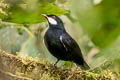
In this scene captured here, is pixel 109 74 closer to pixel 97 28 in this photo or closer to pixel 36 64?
pixel 36 64

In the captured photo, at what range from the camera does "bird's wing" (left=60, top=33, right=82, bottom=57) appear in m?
3.31

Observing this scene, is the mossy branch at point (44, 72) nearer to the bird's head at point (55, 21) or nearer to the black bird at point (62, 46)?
the black bird at point (62, 46)

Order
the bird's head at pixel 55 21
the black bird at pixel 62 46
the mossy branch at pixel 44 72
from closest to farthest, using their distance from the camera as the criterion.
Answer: the mossy branch at pixel 44 72 < the black bird at pixel 62 46 < the bird's head at pixel 55 21

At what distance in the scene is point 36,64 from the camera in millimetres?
2904

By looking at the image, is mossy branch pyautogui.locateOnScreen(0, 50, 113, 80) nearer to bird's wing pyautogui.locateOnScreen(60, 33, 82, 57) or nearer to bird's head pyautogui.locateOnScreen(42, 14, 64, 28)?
bird's wing pyautogui.locateOnScreen(60, 33, 82, 57)

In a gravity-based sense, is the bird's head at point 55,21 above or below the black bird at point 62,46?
above

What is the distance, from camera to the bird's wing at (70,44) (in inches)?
130

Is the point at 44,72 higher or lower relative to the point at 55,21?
lower

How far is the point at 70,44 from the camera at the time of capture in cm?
330

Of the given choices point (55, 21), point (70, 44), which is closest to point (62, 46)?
point (70, 44)

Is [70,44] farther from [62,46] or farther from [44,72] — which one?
[44,72]

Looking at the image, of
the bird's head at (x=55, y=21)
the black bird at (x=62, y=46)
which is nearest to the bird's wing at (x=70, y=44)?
the black bird at (x=62, y=46)

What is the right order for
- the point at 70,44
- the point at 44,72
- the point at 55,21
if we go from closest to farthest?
1. the point at 44,72
2. the point at 70,44
3. the point at 55,21

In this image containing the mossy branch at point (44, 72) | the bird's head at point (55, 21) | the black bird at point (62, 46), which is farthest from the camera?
the bird's head at point (55, 21)
